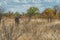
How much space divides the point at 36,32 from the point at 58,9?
836 inches

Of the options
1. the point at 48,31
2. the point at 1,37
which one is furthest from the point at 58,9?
the point at 1,37

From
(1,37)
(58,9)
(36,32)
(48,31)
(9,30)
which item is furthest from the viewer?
(58,9)

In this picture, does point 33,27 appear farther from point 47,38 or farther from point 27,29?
point 47,38

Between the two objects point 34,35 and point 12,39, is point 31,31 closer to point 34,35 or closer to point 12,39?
point 34,35

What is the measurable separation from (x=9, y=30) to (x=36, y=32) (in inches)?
39.2

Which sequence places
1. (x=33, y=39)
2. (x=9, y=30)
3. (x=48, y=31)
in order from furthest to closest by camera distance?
(x=48, y=31), (x=33, y=39), (x=9, y=30)

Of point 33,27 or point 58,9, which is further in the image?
point 58,9

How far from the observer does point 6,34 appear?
12.8ft

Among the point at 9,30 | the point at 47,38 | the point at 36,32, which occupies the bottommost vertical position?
the point at 47,38

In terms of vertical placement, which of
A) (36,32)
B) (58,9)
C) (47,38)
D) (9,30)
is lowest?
(58,9)

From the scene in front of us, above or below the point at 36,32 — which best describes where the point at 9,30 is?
above

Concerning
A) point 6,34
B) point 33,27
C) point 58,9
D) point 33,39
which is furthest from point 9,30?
point 58,9

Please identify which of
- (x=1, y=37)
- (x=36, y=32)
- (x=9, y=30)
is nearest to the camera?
(x=9, y=30)

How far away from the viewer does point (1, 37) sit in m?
4.25
